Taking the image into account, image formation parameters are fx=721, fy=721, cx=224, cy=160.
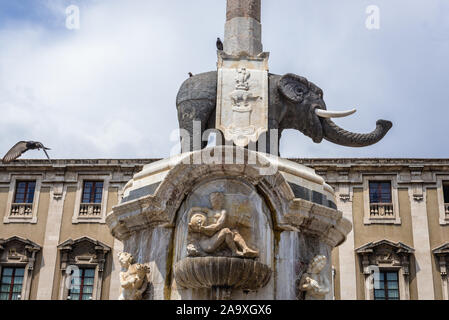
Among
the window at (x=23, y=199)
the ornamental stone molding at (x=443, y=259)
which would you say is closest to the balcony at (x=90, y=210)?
the window at (x=23, y=199)

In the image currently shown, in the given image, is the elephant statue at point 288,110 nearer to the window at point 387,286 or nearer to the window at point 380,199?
the window at point 387,286

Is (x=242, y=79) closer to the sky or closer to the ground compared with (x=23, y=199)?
closer to the ground

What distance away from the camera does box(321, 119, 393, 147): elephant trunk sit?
1149cm

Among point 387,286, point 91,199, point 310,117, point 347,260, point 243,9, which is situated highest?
point 91,199

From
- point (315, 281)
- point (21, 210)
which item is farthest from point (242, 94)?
point (21, 210)

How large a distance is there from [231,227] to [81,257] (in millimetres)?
25636

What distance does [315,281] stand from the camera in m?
9.56

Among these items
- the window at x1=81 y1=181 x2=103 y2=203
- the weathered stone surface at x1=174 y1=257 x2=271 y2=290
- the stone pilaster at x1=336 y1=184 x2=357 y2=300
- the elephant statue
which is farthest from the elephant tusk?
the window at x1=81 y1=181 x2=103 y2=203

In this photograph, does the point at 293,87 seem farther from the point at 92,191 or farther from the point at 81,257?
the point at 92,191

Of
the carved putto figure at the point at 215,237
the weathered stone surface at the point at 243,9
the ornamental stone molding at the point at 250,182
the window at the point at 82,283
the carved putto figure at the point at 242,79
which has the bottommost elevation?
the carved putto figure at the point at 215,237

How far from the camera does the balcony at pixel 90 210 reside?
34.7m

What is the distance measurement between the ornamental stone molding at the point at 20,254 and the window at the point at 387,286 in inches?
624

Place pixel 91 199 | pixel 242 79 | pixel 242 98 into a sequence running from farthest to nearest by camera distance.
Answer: pixel 91 199
pixel 242 79
pixel 242 98

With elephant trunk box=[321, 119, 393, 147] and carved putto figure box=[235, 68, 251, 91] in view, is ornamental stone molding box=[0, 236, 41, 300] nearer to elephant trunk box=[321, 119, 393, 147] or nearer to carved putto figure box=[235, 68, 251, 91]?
carved putto figure box=[235, 68, 251, 91]
